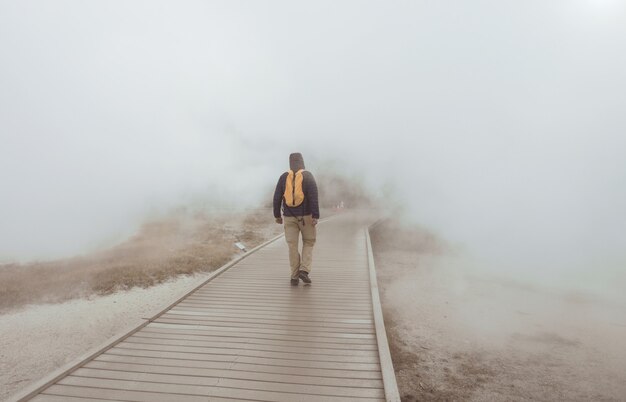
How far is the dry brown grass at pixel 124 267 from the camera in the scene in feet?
32.6

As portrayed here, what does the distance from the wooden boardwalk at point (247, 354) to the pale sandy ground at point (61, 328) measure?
81cm

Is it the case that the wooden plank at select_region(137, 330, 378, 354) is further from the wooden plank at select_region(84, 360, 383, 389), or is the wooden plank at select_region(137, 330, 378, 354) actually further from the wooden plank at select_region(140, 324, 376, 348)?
the wooden plank at select_region(84, 360, 383, 389)

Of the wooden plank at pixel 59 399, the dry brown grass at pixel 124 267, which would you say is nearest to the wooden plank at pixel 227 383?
the wooden plank at pixel 59 399

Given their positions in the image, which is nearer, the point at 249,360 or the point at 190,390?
the point at 190,390

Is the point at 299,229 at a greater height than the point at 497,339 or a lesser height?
greater

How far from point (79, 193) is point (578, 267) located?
26192mm

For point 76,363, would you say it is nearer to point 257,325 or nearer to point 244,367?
point 244,367

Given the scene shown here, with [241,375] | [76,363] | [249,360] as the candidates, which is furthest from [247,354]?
[76,363]

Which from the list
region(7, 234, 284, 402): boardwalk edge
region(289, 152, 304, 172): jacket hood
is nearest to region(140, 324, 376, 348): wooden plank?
region(7, 234, 284, 402): boardwalk edge

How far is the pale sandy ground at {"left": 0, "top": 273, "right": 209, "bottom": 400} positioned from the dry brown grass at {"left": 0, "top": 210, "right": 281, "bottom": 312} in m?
0.66

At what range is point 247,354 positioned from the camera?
4637mm

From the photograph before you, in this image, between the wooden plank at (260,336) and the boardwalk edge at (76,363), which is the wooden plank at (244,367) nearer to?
the boardwalk edge at (76,363)

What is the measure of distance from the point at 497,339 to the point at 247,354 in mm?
6531

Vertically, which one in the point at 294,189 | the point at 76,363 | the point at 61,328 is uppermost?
the point at 294,189
